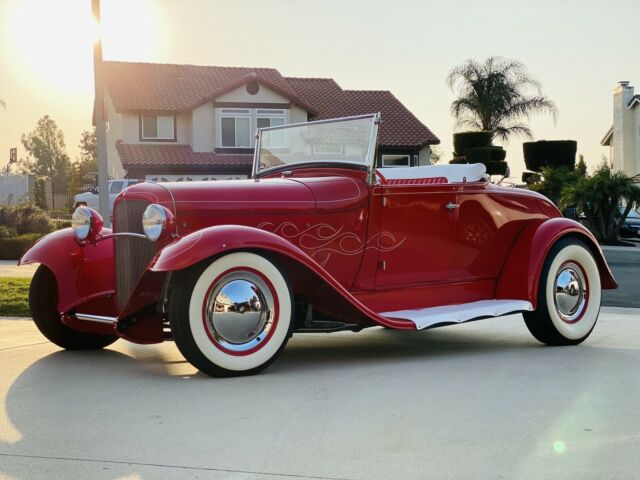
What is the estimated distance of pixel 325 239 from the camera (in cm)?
618

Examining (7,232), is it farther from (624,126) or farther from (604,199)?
(624,126)

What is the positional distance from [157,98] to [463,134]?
15.2 meters

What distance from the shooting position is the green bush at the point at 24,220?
20.5 meters

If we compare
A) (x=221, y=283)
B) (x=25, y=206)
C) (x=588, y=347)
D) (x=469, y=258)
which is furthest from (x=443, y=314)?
(x=25, y=206)

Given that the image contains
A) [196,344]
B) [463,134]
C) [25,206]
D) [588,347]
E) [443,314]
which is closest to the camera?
[196,344]

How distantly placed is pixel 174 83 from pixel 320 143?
33.9m

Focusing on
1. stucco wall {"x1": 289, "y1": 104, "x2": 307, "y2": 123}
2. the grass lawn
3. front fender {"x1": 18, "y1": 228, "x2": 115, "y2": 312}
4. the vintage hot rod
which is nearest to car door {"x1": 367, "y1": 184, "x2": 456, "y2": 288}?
the vintage hot rod

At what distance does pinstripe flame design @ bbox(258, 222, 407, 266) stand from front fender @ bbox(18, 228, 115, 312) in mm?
1463

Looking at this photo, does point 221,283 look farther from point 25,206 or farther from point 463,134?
point 463,134

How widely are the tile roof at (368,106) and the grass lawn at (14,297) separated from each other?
2943 cm

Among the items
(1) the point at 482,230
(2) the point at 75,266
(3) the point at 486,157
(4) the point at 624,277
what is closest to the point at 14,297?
(2) the point at 75,266

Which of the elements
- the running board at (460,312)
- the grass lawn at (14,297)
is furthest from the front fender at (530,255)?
the grass lawn at (14,297)

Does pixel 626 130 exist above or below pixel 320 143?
above

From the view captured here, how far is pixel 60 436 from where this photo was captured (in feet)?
13.3
